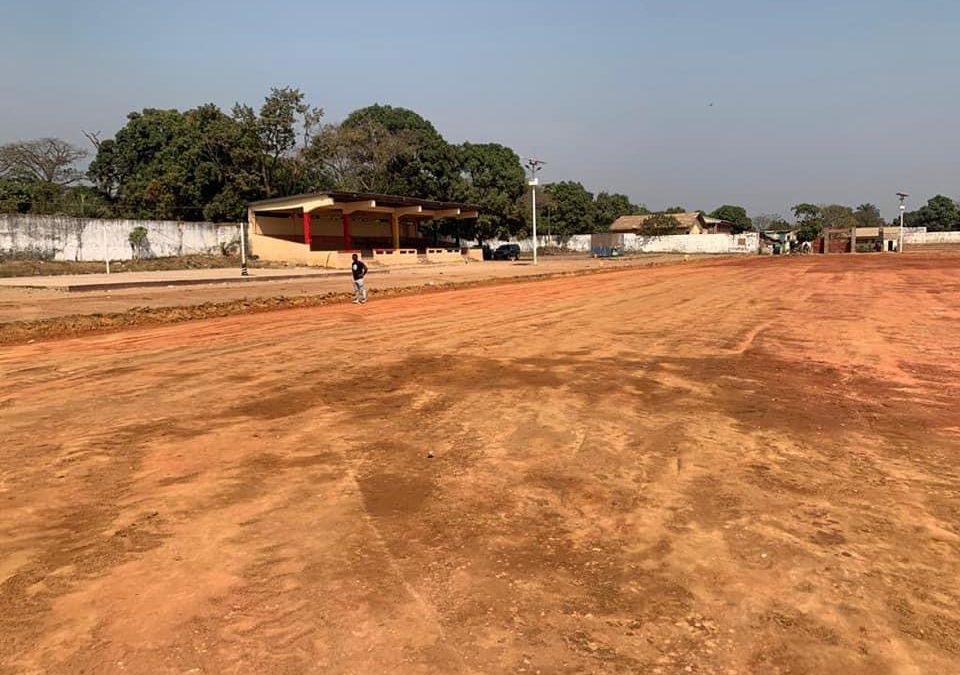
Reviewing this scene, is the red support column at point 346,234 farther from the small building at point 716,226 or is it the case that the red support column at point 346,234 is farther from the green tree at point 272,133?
the small building at point 716,226

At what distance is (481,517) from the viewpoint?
4465 millimetres

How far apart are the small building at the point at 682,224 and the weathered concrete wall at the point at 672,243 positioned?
33.5 ft

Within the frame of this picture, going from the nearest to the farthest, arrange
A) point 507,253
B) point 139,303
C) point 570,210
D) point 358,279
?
point 139,303 < point 358,279 < point 507,253 < point 570,210

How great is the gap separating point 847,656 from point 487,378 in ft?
20.4

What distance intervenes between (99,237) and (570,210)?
6366cm

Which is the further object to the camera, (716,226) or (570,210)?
(716,226)

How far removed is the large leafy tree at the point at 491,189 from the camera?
66688mm

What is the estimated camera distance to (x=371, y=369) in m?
9.48

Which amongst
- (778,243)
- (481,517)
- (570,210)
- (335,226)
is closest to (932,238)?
(778,243)

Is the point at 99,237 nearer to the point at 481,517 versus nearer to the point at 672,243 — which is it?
the point at 481,517

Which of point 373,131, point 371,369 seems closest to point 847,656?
point 371,369

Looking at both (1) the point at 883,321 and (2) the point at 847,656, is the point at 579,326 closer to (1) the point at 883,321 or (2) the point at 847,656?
(1) the point at 883,321

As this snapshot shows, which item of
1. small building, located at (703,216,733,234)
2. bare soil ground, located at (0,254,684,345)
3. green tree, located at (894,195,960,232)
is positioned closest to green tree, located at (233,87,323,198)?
bare soil ground, located at (0,254,684,345)

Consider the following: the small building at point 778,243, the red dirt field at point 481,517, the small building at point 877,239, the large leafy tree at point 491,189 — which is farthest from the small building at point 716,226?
the red dirt field at point 481,517
